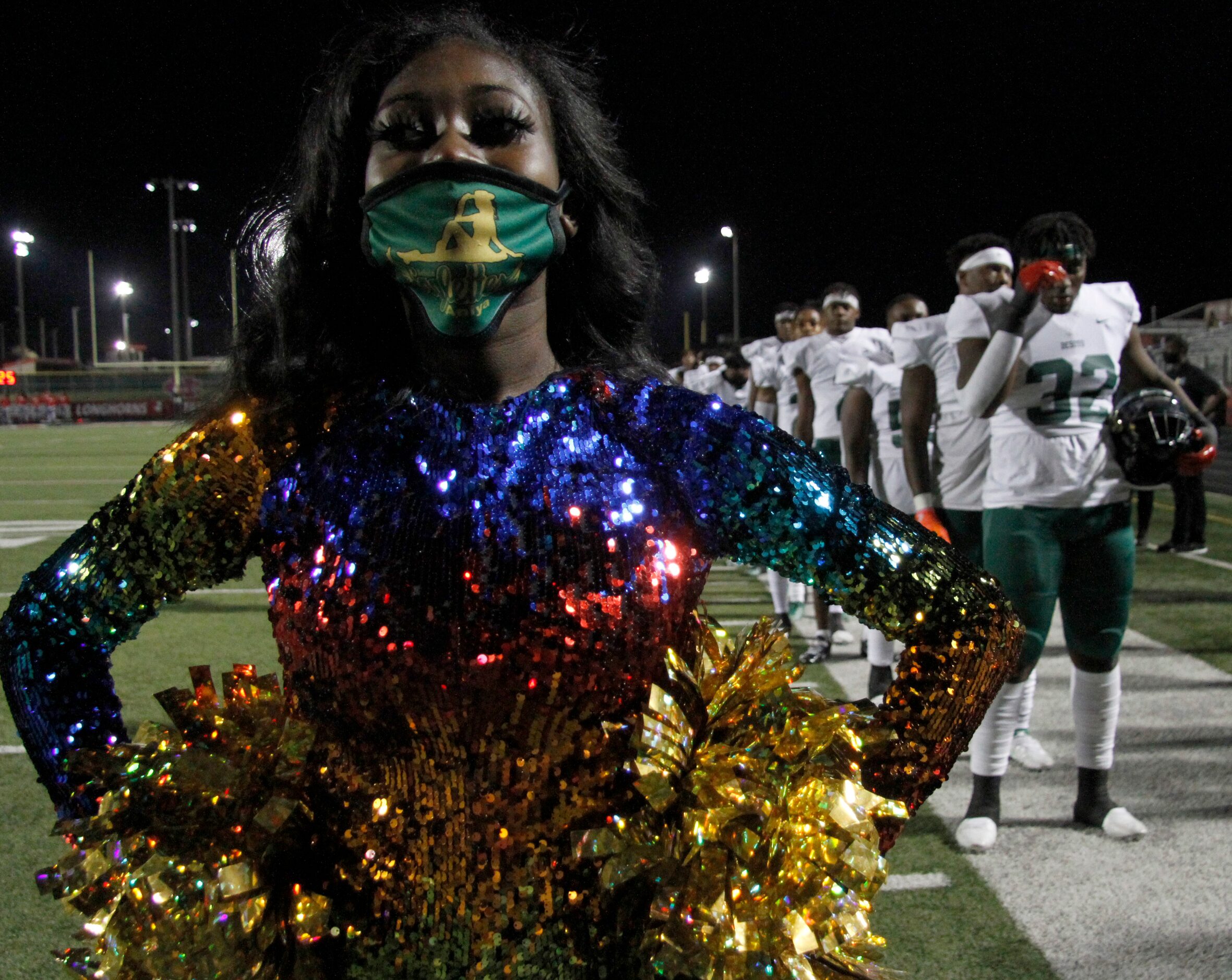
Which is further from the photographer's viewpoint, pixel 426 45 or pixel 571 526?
pixel 426 45

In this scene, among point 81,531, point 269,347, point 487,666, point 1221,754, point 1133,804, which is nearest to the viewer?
point 487,666

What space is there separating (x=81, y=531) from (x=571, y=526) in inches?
23.1

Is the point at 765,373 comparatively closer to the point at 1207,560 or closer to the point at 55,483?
the point at 1207,560

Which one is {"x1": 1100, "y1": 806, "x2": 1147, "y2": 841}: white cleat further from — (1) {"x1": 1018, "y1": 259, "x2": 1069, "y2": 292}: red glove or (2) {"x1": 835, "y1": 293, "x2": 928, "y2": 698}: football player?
(1) {"x1": 1018, "y1": 259, "x2": 1069, "y2": 292}: red glove

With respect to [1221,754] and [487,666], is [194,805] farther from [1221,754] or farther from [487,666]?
[1221,754]

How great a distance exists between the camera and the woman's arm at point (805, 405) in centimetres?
696

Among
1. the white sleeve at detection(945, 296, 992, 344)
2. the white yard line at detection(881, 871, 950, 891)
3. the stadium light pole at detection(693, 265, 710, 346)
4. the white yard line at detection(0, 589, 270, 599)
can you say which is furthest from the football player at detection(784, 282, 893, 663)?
the stadium light pole at detection(693, 265, 710, 346)

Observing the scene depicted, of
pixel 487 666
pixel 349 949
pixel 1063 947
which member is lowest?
pixel 1063 947

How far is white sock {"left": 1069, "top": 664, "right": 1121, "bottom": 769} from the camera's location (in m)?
3.71

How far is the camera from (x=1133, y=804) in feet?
12.8

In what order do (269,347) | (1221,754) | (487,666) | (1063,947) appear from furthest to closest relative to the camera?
1. (1221,754)
2. (1063,947)
3. (269,347)
4. (487,666)

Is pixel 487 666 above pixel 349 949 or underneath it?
above

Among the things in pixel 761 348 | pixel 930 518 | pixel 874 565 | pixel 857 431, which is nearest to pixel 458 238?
pixel 874 565

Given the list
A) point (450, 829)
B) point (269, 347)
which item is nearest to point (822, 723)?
point (450, 829)
